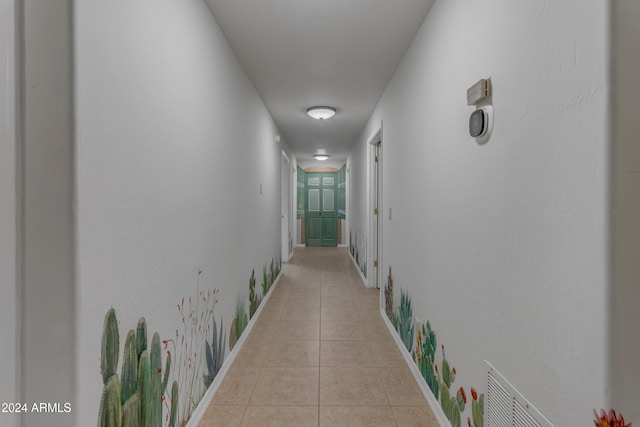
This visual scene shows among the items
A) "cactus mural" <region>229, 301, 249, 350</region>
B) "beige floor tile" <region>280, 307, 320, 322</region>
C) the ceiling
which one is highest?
the ceiling

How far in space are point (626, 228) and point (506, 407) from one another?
779 mm

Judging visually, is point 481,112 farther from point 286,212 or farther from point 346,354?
point 286,212

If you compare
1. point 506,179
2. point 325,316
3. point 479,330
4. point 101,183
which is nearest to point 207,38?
point 101,183

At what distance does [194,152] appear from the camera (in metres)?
1.83

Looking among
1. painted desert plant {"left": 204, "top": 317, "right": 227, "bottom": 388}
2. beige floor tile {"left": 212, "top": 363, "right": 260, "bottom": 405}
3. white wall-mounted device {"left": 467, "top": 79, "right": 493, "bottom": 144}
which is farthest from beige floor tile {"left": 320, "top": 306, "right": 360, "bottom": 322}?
white wall-mounted device {"left": 467, "top": 79, "right": 493, "bottom": 144}

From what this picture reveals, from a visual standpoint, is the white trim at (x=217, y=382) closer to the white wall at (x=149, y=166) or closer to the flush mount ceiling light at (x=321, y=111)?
the white wall at (x=149, y=166)

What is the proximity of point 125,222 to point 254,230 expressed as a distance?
2.27 m

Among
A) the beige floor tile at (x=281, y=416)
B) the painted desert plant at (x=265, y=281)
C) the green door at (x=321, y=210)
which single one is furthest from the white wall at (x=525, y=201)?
the green door at (x=321, y=210)

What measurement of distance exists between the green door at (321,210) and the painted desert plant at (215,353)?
7.14m

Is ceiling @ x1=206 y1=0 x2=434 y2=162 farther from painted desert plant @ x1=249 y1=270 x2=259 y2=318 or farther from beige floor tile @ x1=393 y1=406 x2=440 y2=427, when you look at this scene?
beige floor tile @ x1=393 y1=406 x2=440 y2=427

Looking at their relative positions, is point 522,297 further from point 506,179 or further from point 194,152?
point 194,152

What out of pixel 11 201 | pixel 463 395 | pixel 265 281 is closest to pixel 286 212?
pixel 265 281

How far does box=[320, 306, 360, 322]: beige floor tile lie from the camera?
137 inches

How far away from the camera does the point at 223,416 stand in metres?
1.89
